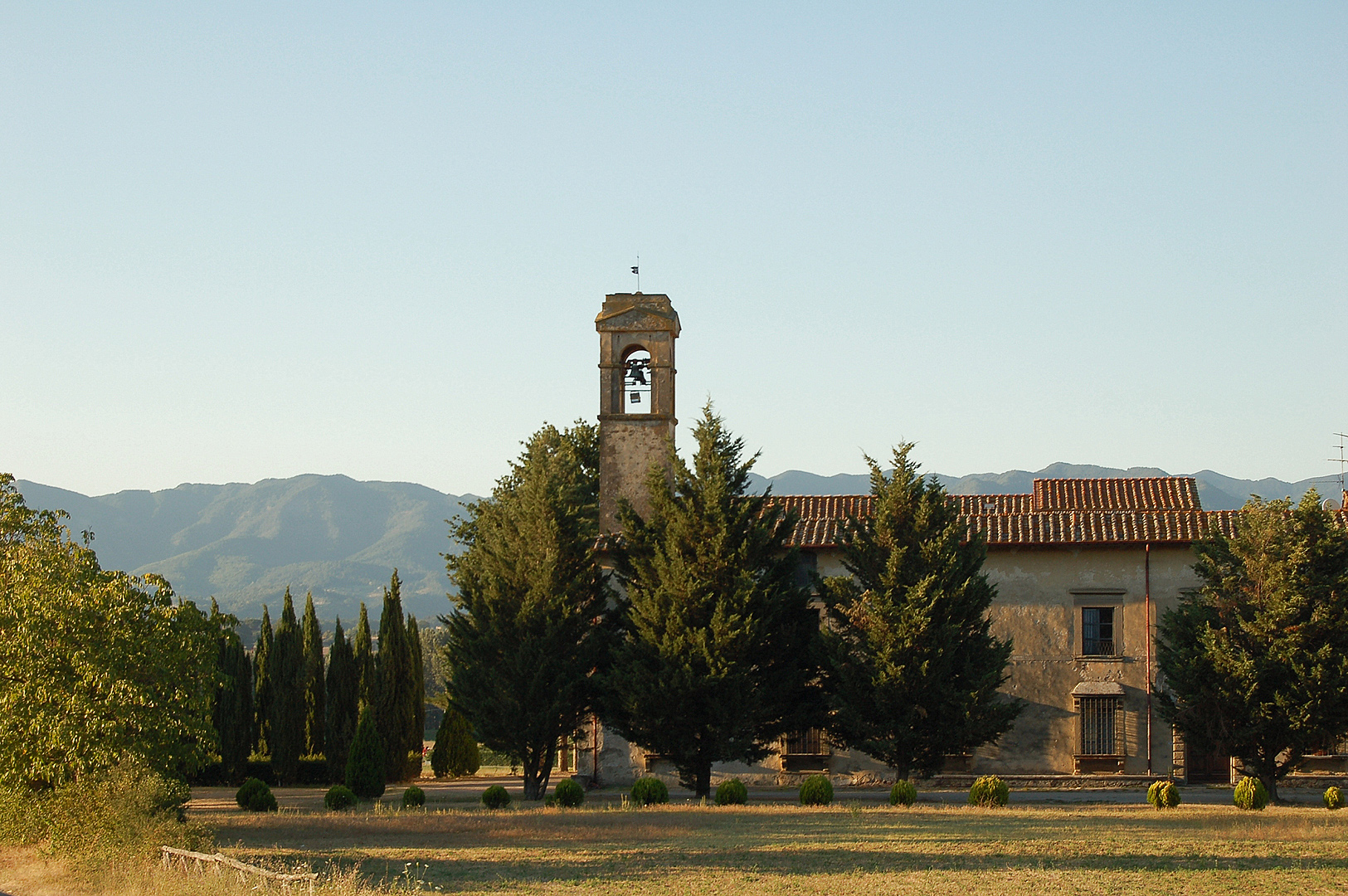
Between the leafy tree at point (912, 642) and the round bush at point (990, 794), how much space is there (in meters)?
1.52

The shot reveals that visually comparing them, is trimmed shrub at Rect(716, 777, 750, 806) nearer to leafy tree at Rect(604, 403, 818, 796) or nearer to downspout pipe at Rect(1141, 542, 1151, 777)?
leafy tree at Rect(604, 403, 818, 796)

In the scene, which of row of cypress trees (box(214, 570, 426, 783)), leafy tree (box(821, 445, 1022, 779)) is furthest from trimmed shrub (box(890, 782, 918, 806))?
row of cypress trees (box(214, 570, 426, 783))

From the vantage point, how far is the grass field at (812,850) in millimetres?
16141

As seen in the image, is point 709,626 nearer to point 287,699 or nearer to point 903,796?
point 903,796

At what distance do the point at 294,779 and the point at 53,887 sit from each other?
22.6 meters

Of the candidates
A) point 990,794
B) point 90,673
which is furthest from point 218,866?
point 990,794

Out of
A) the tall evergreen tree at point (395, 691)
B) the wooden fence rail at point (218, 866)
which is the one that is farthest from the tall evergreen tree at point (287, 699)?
the wooden fence rail at point (218, 866)

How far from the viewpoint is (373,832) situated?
74.9ft

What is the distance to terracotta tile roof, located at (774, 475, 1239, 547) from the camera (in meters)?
33.3

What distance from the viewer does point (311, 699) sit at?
4075 cm

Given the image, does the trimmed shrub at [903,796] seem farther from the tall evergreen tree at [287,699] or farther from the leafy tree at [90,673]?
the tall evergreen tree at [287,699]

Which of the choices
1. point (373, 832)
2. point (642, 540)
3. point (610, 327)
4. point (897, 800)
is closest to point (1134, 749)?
point (897, 800)

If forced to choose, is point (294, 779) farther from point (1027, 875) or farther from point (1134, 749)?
point (1027, 875)

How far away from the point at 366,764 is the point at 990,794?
1394cm
